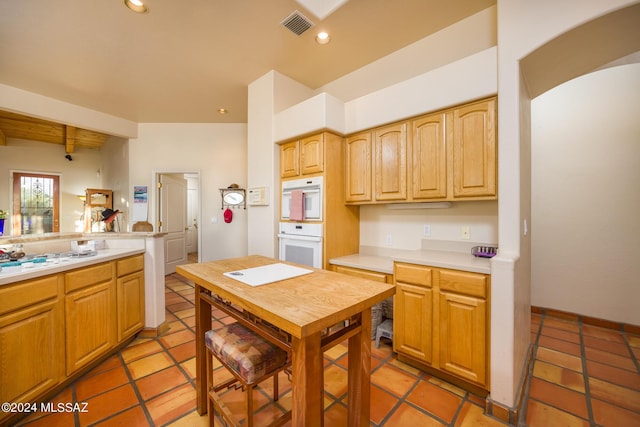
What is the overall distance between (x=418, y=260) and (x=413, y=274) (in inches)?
4.9

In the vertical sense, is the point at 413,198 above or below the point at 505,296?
above

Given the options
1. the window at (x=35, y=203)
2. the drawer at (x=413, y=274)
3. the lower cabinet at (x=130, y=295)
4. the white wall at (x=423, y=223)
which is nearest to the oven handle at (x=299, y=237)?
the white wall at (x=423, y=223)

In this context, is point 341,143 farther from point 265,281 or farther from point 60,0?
point 60,0

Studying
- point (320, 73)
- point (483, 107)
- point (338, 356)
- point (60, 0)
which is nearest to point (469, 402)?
point (338, 356)

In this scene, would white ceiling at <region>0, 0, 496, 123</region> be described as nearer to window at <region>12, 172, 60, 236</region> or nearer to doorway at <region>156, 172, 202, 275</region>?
→ doorway at <region>156, 172, 202, 275</region>

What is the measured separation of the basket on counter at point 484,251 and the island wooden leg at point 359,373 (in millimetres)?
1420

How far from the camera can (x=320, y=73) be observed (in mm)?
3180

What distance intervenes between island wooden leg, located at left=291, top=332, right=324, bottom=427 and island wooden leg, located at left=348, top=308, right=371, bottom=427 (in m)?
0.31

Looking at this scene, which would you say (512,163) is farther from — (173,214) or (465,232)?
(173,214)

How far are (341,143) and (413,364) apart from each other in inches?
87.8

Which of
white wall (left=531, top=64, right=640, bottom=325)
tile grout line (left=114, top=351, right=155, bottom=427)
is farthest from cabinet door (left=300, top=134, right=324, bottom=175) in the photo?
white wall (left=531, top=64, right=640, bottom=325)

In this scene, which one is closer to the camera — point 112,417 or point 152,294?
point 112,417

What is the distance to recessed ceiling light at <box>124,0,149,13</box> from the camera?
2.06 meters

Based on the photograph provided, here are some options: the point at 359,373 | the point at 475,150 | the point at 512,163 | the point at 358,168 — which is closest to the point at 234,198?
the point at 358,168
